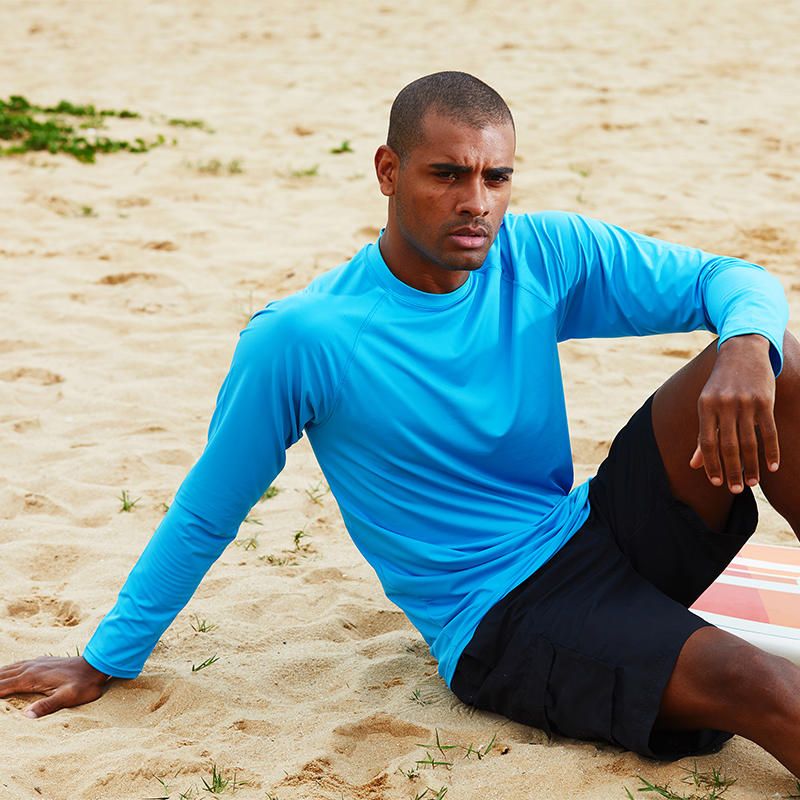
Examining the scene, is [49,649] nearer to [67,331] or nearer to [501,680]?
[501,680]

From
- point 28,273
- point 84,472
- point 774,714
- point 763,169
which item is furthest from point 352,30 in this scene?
point 774,714

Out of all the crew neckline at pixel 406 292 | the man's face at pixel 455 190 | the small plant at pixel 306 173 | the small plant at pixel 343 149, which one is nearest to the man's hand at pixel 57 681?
the crew neckline at pixel 406 292

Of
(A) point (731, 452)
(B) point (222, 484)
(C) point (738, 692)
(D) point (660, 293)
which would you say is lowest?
(C) point (738, 692)

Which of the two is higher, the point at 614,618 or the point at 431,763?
the point at 614,618

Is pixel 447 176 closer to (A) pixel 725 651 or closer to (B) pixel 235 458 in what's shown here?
(B) pixel 235 458

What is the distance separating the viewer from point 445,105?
2.61 metres

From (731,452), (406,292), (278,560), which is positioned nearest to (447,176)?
(406,292)

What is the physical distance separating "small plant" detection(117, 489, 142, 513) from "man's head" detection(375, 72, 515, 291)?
150cm

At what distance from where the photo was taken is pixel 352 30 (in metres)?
11.3

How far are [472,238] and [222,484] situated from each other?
0.71 metres

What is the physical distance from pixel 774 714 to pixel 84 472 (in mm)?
2420

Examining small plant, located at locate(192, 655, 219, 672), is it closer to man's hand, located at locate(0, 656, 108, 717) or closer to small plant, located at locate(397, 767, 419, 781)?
man's hand, located at locate(0, 656, 108, 717)

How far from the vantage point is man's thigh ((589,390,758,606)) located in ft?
8.60

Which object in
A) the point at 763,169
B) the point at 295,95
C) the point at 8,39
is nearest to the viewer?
the point at 763,169
